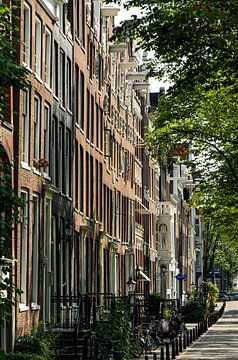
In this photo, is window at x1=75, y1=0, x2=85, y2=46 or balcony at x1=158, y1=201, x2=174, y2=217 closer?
window at x1=75, y1=0, x2=85, y2=46

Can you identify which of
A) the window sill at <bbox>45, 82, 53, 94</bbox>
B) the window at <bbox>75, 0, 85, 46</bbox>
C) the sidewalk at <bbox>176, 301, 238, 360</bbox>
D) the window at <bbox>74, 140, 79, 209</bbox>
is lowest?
the sidewalk at <bbox>176, 301, 238, 360</bbox>

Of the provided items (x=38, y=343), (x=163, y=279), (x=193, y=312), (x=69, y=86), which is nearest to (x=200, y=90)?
(x=69, y=86)

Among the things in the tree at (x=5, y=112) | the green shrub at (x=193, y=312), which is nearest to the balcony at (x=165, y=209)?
the green shrub at (x=193, y=312)

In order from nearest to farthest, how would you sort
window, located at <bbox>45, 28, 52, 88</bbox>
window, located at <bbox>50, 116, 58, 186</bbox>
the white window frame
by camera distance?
the white window frame, window, located at <bbox>45, 28, 52, 88</bbox>, window, located at <bbox>50, 116, 58, 186</bbox>

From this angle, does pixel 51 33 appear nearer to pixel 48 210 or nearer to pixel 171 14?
pixel 48 210

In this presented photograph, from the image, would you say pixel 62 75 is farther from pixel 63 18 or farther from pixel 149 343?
pixel 149 343

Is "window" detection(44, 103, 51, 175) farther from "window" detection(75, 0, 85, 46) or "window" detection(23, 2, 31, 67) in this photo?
"window" detection(75, 0, 85, 46)

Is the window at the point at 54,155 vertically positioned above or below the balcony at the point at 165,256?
above

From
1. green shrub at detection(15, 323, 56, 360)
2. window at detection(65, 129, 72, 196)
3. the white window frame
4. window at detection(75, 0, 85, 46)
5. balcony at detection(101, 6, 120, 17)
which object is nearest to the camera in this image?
green shrub at detection(15, 323, 56, 360)

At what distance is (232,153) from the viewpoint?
44.2m

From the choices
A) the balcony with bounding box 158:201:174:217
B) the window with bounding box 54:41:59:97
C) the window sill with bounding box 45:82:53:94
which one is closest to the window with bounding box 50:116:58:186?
the window with bounding box 54:41:59:97

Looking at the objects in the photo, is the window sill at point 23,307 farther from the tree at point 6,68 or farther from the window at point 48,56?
the tree at point 6,68

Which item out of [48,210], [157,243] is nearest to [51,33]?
[48,210]

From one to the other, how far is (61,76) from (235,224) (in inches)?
698
